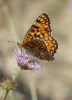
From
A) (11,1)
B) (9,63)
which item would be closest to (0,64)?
(9,63)

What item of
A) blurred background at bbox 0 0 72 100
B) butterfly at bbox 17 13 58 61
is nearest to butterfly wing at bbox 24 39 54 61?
butterfly at bbox 17 13 58 61

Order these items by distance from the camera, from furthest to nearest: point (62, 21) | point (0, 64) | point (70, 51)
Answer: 1. point (62, 21)
2. point (70, 51)
3. point (0, 64)

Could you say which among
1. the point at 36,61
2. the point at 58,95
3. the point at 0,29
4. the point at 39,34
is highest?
the point at 0,29

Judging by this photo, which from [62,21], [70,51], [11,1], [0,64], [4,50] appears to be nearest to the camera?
[0,64]

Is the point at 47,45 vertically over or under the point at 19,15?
under

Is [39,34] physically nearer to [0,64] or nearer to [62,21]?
[0,64]

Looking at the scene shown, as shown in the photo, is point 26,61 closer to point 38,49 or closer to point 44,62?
point 38,49

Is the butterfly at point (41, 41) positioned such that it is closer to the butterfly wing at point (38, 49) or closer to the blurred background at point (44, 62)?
the butterfly wing at point (38, 49)
